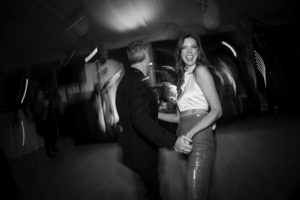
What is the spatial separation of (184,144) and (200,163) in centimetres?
9

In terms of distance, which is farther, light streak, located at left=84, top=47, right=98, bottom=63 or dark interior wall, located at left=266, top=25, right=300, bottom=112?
dark interior wall, located at left=266, top=25, right=300, bottom=112

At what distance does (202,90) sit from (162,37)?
400 millimetres

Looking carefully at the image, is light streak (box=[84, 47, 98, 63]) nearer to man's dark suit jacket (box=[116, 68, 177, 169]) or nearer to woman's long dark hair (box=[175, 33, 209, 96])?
man's dark suit jacket (box=[116, 68, 177, 169])

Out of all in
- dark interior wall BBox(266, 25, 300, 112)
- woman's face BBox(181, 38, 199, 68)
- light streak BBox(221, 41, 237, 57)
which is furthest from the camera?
dark interior wall BBox(266, 25, 300, 112)

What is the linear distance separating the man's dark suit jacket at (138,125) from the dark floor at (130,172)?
0.55 ft

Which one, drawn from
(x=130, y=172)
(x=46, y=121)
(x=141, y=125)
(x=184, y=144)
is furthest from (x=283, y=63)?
(x=46, y=121)

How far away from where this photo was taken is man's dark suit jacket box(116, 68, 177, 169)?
80 cm

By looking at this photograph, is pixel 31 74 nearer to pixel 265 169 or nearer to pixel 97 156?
pixel 97 156

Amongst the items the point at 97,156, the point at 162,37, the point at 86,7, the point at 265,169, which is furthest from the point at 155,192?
the point at 265,169

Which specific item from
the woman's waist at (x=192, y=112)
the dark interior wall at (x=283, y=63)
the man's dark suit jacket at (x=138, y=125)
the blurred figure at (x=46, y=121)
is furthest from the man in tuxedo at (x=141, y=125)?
the dark interior wall at (x=283, y=63)

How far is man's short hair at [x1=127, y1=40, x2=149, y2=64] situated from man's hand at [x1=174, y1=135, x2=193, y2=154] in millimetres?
345

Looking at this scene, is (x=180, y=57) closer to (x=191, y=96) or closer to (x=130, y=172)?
(x=191, y=96)

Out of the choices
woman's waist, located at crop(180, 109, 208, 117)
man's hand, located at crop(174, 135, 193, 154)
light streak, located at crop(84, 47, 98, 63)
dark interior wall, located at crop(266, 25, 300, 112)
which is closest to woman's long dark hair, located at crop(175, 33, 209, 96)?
woman's waist, located at crop(180, 109, 208, 117)

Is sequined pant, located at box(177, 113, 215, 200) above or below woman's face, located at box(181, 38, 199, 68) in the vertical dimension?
below
